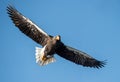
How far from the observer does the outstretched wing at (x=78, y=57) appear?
1835 centimetres

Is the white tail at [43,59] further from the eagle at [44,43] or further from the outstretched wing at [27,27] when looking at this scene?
the outstretched wing at [27,27]

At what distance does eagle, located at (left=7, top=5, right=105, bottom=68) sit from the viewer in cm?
1755

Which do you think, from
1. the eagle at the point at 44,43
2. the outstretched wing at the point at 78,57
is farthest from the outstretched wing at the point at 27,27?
the outstretched wing at the point at 78,57

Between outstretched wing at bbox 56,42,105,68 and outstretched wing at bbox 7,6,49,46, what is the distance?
2.44ft

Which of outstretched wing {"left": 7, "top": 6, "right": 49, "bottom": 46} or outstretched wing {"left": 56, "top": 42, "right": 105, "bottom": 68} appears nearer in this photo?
outstretched wing {"left": 7, "top": 6, "right": 49, "bottom": 46}

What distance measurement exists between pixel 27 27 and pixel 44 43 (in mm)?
850

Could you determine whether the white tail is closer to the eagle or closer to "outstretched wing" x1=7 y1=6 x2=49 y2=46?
the eagle

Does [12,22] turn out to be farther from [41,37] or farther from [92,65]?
[92,65]

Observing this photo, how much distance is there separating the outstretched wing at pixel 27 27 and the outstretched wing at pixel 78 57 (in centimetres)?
74

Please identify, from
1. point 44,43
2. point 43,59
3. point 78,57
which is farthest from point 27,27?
point 78,57

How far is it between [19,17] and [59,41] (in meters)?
1.77

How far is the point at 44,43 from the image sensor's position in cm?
1786

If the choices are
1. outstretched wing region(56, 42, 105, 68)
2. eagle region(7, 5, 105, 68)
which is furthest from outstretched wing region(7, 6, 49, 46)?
outstretched wing region(56, 42, 105, 68)

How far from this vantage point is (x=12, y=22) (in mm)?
18000
